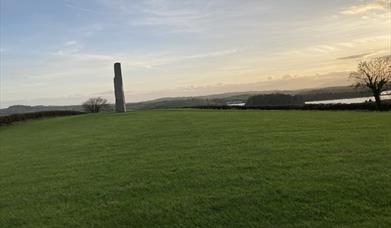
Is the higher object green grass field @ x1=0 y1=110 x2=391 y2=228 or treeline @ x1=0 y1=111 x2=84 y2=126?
treeline @ x1=0 y1=111 x2=84 y2=126

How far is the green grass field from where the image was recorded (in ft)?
16.3

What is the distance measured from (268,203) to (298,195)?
487mm

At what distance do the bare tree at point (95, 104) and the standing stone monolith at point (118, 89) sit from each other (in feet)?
66.7

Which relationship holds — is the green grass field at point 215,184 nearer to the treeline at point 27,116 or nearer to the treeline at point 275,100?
the treeline at point 27,116

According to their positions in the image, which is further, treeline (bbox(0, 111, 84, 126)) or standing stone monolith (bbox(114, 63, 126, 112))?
treeline (bbox(0, 111, 84, 126))

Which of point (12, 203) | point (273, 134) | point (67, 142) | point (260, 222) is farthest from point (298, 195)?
point (67, 142)

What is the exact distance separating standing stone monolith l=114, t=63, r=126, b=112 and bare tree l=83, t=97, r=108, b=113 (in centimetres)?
2034

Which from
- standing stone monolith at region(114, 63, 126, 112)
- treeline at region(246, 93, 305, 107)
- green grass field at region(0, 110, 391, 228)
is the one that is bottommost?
green grass field at region(0, 110, 391, 228)

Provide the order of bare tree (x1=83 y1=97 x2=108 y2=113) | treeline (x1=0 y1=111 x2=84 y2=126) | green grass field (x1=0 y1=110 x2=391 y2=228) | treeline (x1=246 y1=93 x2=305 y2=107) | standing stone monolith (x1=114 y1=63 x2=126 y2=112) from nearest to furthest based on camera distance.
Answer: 1. green grass field (x1=0 y1=110 x2=391 y2=228)
2. standing stone monolith (x1=114 y1=63 x2=126 y2=112)
3. treeline (x1=0 y1=111 x2=84 y2=126)
4. treeline (x1=246 y1=93 x2=305 y2=107)
5. bare tree (x1=83 y1=97 x2=108 y2=113)

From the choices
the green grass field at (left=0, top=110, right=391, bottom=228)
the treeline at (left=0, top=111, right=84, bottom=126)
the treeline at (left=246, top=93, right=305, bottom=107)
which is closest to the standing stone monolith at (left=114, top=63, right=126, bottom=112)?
the treeline at (left=0, top=111, right=84, bottom=126)

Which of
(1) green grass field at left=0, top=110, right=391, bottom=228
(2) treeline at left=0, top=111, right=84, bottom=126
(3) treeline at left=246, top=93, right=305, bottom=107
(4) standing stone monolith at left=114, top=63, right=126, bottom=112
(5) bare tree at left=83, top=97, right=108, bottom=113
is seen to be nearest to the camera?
(1) green grass field at left=0, top=110, right=391, bottom=228

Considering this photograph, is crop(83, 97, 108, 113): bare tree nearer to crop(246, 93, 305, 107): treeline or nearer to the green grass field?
crop(246, 93, 305, 107): treeline

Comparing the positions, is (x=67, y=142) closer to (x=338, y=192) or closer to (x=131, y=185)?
(x=131, y=185)

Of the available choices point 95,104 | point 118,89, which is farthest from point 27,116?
point 95,104
